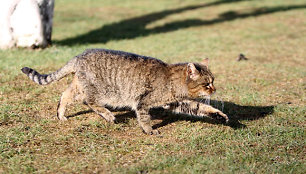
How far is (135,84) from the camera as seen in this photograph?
21.0 ft

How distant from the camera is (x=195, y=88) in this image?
6348 millimetres

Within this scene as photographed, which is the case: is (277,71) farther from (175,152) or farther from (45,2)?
(45,2)

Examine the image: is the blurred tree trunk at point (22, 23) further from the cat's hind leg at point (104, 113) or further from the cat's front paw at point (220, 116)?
the cat's front paw at point (220, 116)

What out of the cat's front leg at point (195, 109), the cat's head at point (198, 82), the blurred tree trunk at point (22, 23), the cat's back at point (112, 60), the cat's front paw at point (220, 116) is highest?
the blurred tree trunk at point (22, 23)

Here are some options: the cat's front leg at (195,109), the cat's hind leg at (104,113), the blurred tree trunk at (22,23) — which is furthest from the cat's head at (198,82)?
the blurred tree trunk at (22,23)

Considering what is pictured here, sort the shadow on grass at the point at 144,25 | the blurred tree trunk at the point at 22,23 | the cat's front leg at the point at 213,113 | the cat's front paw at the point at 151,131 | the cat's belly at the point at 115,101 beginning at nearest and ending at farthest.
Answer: the cat's front paw at the point at 151,131, the cat's front leg at the point at 213,113, the cat's belly at the point at 115,101, the blurred tree trunk at the point at 22,23, the shadow on grass at the point at 144,25

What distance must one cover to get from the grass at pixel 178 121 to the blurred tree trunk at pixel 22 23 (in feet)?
1.23

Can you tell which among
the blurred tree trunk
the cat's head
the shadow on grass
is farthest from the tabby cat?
the shadow on grass

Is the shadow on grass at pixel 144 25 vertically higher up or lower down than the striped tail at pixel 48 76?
higher up

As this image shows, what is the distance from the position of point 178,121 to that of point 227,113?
1.07m

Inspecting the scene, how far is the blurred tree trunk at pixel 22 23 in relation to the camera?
1138 centimetres

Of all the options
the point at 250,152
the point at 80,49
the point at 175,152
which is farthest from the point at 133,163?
the point at 80,49

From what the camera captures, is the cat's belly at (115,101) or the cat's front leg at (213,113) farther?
the cat's belly at (115,101)

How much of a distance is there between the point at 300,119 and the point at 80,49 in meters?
7.45
